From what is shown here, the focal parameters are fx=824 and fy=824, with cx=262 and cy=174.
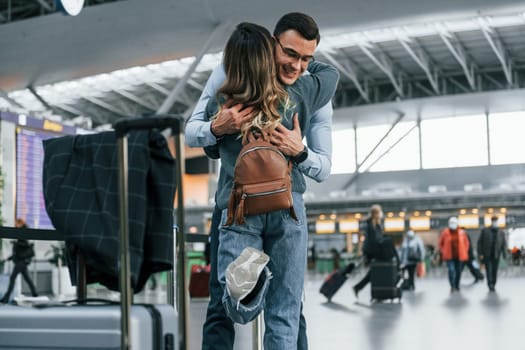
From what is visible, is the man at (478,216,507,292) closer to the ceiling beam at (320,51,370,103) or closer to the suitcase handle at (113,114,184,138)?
the suitcase handle at (113,114,184,138)

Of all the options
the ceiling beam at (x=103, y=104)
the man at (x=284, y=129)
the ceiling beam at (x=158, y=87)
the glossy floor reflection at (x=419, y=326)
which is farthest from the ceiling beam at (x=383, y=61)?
the man at (x=284, y=129)

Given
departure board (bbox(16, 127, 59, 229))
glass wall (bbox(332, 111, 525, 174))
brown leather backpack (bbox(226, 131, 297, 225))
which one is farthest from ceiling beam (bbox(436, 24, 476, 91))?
brown leather backpack (bbox(226, 131, 297, 225))

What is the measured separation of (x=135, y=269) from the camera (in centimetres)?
214

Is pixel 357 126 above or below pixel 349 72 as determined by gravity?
below

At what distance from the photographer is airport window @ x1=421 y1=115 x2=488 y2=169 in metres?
Answer: 45.6

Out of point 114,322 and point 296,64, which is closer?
point 114,322

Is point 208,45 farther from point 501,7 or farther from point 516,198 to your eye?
point 516,198

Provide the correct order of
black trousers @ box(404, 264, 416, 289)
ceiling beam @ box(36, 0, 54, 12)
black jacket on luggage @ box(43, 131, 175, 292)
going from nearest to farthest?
black jacket on luggage @ box(43, 131, 175, 292)
black trousers @ box(404, 264, 416, 289)
ceiling beam @ box(36, 0, 54, 12)

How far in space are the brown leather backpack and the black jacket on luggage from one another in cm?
41

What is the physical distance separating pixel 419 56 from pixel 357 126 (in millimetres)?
9686

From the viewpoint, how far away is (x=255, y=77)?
2.68 meters

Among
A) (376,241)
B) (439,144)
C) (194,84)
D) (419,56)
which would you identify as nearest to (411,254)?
(376,241)

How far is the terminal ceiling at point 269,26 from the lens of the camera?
24312mm

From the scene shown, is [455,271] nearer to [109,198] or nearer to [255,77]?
[255,77]
